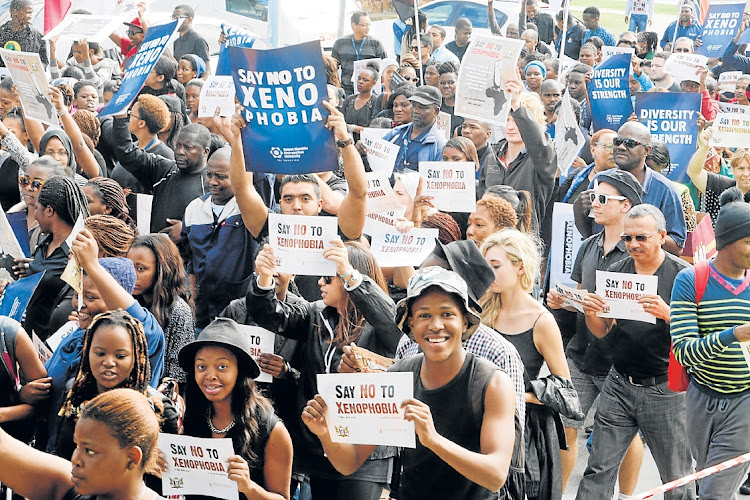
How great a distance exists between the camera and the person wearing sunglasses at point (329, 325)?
5137mm

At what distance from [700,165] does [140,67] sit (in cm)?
479

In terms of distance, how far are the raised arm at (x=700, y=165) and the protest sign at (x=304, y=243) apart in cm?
509

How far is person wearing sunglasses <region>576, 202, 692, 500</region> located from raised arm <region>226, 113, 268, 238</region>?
1864mm

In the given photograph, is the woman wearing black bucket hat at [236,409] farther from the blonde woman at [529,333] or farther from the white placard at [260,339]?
the blonde woman at [529,333]

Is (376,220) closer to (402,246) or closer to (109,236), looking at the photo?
(402,246)

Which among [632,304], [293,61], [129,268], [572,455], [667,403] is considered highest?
[293,61]

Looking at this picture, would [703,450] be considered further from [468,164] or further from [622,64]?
[622,64]

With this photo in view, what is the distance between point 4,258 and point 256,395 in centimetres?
276

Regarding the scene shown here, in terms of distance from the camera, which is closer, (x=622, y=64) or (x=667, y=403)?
(x=667, y=403)

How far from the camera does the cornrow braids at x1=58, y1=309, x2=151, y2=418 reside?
4.51 m

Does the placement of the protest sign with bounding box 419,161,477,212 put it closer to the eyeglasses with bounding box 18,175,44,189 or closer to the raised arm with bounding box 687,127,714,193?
the eyeglasses with bounding box 18,175,44,189

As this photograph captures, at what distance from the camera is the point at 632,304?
19.2 ft

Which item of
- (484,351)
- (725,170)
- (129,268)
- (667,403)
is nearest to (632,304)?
(667,403)

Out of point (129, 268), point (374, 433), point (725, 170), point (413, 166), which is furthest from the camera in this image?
point (725, 170)
